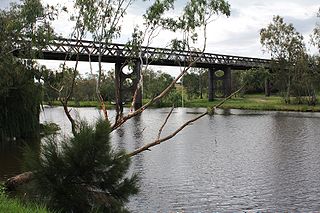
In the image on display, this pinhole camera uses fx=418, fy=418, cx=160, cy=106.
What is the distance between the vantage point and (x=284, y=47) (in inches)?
2788

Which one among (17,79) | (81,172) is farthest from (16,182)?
(17,79)

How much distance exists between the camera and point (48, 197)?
8594mm

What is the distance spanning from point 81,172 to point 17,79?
1843 centimetres

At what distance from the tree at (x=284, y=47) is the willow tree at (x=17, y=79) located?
5169cm

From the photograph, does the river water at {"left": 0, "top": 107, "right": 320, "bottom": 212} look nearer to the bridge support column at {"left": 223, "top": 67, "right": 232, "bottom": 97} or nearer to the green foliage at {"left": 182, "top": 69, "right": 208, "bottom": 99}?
the bridge support column at {"left": 223, "top": 67, "right": 232, "bottom": 97}

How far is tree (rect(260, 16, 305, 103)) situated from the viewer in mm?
70000

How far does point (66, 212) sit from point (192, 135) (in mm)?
24687

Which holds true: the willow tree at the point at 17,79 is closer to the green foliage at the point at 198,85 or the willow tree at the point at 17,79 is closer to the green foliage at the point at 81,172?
the green foliage at the point at 81,172

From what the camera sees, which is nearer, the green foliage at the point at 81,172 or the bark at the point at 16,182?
the green foliage at the point at 81,172

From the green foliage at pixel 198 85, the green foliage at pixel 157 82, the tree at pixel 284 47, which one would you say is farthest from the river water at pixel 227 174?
the green foliage at pixel 198 85

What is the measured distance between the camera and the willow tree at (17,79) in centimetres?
2250

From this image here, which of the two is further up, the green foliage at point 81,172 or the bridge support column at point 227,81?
the bridge support column at point 227,81

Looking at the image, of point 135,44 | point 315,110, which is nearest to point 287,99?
point 315,110

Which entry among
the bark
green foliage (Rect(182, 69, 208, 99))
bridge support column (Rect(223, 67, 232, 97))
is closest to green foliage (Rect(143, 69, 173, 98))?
the bark
